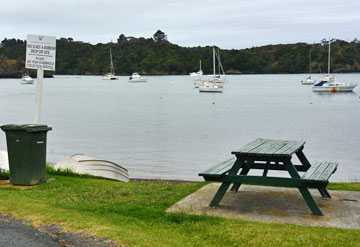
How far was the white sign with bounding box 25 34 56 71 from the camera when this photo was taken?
32.0ft

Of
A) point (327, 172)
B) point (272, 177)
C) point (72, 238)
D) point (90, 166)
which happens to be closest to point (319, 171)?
point (327, 172)

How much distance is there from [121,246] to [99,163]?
280 inches

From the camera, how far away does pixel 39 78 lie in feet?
32.7

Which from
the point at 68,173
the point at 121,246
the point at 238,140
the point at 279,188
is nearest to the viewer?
the point at 121,246

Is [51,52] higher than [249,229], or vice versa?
[51,52]

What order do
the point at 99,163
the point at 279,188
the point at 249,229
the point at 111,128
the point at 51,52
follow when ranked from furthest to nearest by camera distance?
the point at 111,128 < the point at 99,163 < the point at 51,52 < the point at 279,188 < the point at 249,229

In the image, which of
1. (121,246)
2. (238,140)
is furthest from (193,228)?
(238,140)

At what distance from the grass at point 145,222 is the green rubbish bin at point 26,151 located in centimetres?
47

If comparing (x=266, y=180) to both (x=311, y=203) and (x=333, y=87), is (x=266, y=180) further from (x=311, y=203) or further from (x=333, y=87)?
(x=333, y=87)

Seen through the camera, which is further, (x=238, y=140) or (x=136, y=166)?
(x=238, y=140)

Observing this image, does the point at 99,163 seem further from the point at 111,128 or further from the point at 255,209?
the point at 111,128

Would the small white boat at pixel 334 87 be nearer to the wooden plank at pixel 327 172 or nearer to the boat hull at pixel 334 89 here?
the boat hull at pixel 334 89

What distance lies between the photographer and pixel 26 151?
882 centimetres

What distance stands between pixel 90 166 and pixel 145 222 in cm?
595
